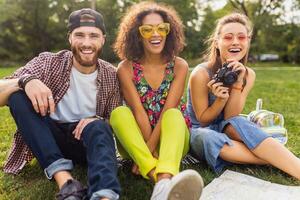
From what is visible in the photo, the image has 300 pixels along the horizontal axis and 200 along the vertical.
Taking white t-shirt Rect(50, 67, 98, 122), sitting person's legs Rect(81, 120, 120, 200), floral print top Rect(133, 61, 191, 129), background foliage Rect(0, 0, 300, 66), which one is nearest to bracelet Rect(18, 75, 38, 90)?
white t-shirt Rect(50, 67, 98, 122)

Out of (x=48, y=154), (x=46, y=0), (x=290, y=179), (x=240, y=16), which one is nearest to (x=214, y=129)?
(x=290, y=179)

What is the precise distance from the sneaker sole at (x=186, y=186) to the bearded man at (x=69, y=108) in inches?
13.9

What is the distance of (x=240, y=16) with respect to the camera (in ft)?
12.9

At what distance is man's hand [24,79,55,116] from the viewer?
9.42 feet

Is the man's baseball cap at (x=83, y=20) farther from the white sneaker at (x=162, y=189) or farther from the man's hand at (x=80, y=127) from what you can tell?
the white sneaker at (x=162, y=189)

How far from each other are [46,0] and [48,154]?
3035 centimetres

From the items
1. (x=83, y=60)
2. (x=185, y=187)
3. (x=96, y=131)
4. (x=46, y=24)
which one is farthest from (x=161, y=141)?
(x=46, y=24)

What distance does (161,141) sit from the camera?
3.04 meters

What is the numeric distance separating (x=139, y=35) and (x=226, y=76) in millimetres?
861

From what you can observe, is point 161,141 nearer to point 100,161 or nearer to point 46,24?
point 100,161

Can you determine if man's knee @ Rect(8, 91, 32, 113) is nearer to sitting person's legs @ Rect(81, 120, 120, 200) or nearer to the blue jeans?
the blue jeans

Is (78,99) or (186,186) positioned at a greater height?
(78,99)

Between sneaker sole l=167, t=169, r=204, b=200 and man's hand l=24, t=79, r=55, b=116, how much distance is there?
109 centimetres

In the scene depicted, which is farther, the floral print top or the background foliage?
the background foliage
